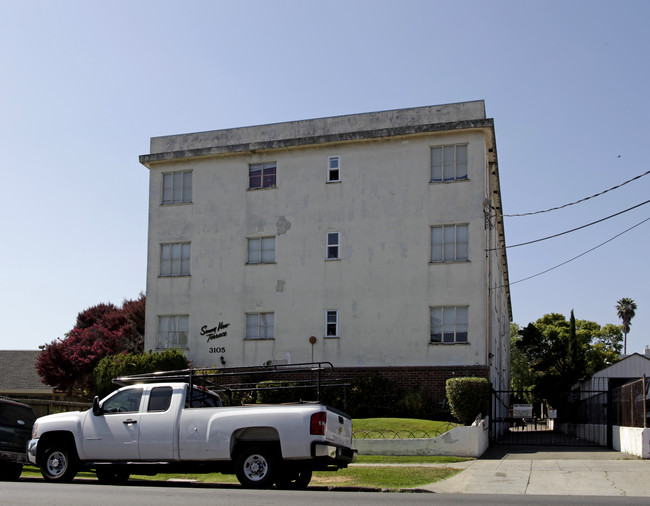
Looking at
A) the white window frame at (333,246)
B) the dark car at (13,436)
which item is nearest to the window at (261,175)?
the white window frame at (333,246)

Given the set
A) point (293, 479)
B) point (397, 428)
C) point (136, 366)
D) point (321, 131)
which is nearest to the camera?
point (293, 479)

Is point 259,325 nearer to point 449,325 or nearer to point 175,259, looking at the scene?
point 175,259

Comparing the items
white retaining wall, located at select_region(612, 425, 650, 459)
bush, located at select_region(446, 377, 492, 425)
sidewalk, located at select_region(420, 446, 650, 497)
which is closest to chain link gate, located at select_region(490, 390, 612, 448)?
bush, located at select_region(446, 377, 492, 425)

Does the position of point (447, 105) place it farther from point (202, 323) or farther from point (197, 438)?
point (197, 438)

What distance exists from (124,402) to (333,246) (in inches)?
656

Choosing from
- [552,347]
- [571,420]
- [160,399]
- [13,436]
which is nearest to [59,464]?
[13,436]

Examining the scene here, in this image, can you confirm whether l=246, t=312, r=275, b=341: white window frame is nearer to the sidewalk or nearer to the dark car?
the sidewalk

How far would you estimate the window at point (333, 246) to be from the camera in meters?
30.3

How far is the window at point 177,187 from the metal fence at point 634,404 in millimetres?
19125

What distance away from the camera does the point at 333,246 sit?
1195 inches

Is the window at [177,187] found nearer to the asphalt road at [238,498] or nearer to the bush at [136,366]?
the bush at [136,366]

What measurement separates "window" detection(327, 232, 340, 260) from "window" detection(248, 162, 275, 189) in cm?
345

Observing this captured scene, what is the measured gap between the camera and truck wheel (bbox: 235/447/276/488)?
1311cm

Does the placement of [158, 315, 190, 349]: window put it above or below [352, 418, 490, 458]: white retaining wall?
above
